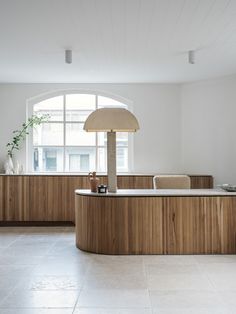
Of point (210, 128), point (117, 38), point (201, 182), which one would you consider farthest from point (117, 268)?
point (210, 128)

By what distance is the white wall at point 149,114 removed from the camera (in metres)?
7.57

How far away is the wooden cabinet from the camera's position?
22.7ft

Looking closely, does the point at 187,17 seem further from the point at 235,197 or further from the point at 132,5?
the point at 235,197

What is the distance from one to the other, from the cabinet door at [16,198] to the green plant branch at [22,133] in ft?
2.15

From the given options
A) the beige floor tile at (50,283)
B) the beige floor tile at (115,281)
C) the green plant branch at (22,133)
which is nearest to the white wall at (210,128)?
the green plant branch at (22,133)

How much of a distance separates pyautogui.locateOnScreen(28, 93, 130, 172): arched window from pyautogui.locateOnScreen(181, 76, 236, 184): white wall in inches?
46.6

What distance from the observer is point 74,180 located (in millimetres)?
6926

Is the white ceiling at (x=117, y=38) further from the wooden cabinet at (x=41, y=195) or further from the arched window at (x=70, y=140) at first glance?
the wooden cabinet at (x=41, y=195)

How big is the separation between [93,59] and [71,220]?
2.85m

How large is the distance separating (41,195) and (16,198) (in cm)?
44

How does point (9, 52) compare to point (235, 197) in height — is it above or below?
above

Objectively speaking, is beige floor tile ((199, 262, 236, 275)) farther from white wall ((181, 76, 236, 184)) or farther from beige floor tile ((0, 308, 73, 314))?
white wall ((181, 76, 236, 184))

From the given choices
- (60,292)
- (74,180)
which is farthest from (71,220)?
(60,292)

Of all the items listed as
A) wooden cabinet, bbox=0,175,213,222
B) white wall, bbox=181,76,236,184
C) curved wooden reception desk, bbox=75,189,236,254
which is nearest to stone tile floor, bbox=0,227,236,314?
curved wooden reception desk, bbox=75,189,236,254
